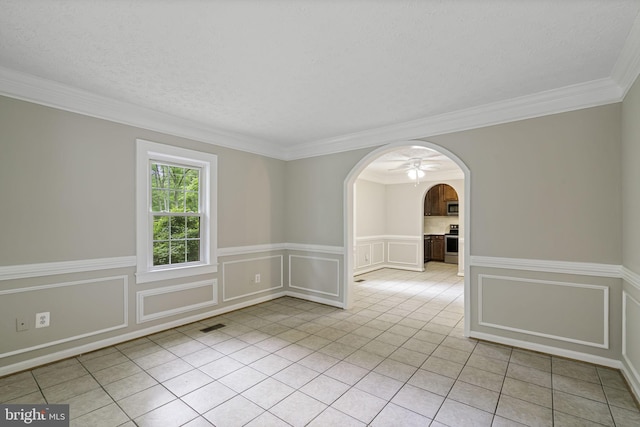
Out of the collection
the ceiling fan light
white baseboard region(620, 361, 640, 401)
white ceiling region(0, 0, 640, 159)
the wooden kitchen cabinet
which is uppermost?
white ceiling region(0, 0, 640, 159)

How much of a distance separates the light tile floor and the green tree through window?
977 mm

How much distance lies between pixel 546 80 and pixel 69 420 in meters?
4.71

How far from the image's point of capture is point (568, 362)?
2.82 m

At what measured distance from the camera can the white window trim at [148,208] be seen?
342 centimetres

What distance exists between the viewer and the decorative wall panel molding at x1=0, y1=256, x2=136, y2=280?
259cm

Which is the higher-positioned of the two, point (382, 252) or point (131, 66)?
point (131, 66)

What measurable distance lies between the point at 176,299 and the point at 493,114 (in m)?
4.43

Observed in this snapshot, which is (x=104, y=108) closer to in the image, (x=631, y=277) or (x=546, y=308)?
(x=546, y=308)

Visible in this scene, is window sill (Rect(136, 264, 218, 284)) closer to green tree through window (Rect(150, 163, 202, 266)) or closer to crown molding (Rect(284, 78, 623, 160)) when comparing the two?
green tree through window (Rect(150, 163, 202, 266))

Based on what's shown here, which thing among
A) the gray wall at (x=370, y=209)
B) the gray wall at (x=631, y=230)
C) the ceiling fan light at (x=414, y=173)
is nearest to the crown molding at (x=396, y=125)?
the gray wall at (x=631, y=230)

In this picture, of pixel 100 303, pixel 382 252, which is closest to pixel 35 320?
pixel 100 303

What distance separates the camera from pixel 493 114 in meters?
3.28

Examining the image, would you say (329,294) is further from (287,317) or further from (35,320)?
(35,320)

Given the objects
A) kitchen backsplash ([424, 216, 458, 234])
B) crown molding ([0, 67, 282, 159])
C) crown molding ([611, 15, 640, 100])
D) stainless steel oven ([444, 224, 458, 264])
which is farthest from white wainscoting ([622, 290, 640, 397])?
kitchen backsplash ([424, 216, 458, 234])
